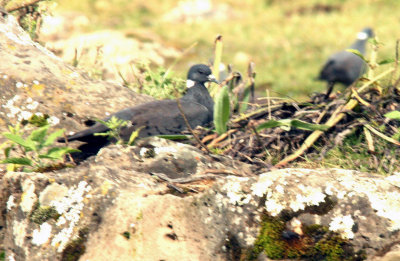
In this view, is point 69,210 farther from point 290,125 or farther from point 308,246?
point 290,125

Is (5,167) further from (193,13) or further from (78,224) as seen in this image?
(193,13)

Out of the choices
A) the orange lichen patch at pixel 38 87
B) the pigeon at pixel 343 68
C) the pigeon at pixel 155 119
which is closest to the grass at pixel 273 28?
the pigeon at pixel 343 68

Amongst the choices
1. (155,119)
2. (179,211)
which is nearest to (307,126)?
(155,119)

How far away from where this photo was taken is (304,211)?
326 centimetres

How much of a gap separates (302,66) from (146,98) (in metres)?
12.3

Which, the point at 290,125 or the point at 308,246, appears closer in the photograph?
the point at 308,246

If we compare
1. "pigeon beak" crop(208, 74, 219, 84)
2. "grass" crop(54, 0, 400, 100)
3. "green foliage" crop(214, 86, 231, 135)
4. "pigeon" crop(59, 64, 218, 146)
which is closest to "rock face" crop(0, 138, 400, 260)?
"green foliage" crop(214, 86, 231, 135)

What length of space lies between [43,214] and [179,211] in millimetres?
732

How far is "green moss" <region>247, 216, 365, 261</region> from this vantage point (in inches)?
124

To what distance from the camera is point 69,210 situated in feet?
11.0

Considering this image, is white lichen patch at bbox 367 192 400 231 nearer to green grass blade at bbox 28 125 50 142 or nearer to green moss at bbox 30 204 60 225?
green moss at bbox 30 204 60 225

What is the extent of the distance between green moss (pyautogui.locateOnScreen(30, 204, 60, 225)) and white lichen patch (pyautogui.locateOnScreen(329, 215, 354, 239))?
4.70 feet

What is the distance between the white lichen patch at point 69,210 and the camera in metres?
3.30

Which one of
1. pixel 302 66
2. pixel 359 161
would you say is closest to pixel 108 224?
pixel 359 161
